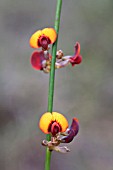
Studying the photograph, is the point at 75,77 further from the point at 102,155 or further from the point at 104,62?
the point at 102,155

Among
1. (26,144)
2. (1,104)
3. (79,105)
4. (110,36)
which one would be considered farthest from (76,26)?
(26,144)

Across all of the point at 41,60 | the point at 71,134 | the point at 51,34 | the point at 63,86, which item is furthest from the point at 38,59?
the point at 63,86

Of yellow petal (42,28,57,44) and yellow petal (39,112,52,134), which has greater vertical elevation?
yellow petal (42,28,57,44)

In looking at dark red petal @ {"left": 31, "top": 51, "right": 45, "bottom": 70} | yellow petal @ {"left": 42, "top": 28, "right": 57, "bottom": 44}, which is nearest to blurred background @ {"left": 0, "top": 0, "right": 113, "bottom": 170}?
dark red petal @ {"left": 31, "top": 51, "right": 45, "bottom": 70}

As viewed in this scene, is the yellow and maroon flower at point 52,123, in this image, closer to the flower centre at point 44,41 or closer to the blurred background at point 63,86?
the flower centre at point 44,41

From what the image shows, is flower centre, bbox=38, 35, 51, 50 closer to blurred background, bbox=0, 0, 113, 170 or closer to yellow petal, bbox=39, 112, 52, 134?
yellow petal, bbox=39, 112, 52, 134

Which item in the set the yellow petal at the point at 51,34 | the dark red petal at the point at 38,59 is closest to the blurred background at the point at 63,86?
the dark red petal at the point at 38,59

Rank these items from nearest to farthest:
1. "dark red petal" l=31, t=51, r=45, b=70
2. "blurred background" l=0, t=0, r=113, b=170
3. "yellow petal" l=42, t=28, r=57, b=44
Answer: "yellow petal" l=42, t=28, r=57, b=44, "dark red petal" l=31, t=51, r=45, b=70, "blurred background" l=0, t=0, r=113, b=170
